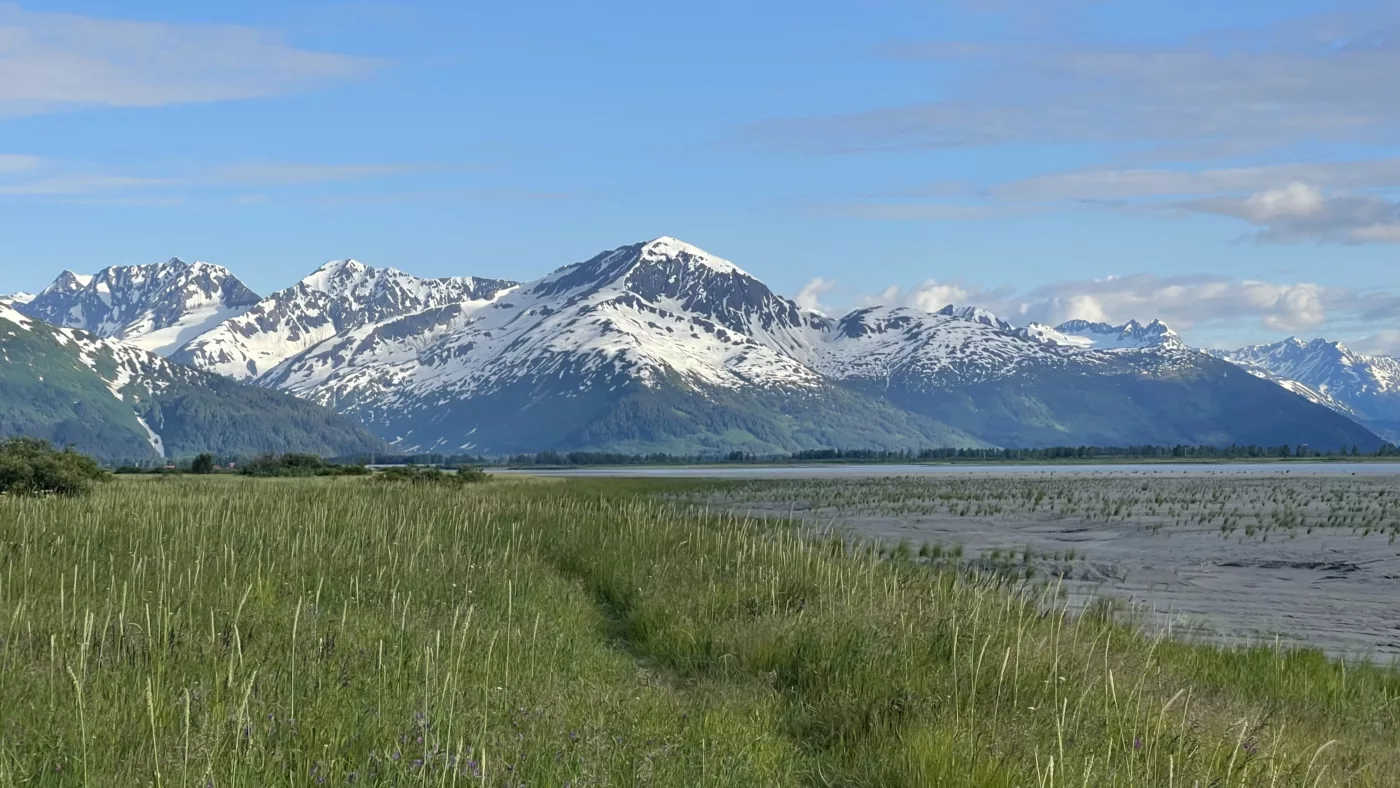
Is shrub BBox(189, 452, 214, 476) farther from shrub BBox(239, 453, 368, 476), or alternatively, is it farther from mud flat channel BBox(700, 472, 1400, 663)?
mud flat channel BBox(700, 472, 1400, 663)

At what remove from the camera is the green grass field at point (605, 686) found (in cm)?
903

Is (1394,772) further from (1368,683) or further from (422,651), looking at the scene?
(422,651)

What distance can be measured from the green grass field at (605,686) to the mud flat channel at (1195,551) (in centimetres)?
563

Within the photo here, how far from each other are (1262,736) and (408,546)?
15568 millimetres

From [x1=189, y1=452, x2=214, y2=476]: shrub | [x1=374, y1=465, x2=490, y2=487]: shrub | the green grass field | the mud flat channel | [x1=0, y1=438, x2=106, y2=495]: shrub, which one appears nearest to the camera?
the green grass field

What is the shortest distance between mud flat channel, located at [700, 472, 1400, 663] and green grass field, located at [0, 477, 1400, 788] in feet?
18.5

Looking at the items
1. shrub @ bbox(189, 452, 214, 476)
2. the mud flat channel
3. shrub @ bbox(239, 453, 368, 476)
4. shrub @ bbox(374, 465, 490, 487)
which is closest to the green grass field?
the mud flat channel

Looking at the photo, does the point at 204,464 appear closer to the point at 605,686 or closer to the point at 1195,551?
the point at 1195,551

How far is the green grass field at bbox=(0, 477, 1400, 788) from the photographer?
9031mm

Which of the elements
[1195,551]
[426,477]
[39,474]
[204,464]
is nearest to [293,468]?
[204,464]

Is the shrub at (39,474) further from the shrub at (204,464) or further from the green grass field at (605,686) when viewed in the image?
the shrub at (204,464)

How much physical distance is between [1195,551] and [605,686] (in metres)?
32.3

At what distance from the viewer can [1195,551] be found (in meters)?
39.7

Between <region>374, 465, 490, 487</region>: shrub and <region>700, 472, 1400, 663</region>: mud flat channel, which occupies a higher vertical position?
<region>374, 465, 490, 487</region>: shrub
